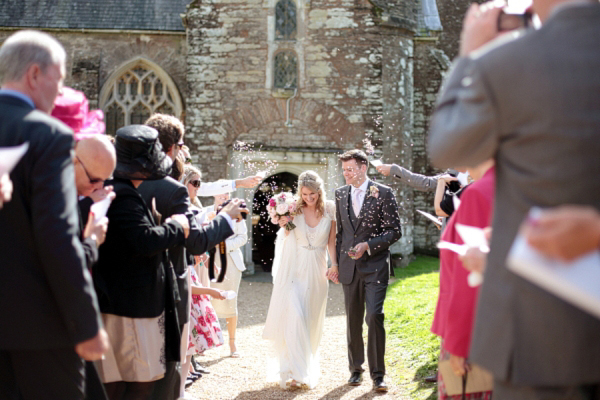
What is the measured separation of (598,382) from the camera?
1.96 m

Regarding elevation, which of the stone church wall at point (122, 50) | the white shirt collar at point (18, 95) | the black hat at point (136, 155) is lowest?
the black hat at point (136, 155)

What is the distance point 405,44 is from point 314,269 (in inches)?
409

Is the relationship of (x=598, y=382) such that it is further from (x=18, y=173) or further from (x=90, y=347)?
(x=18, y=173)

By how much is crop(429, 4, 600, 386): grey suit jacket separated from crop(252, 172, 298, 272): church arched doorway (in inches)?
529

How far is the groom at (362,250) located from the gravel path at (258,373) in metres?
0.28

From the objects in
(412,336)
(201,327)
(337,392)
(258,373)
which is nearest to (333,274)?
(337,392)

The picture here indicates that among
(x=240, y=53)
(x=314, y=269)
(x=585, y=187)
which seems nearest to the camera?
(x=585, y=187)

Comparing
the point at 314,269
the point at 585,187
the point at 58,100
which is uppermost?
the point at 58,100

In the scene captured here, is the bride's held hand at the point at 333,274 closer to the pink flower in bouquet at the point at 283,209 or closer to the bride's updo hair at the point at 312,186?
the bride's updo hair at the point at 312,186

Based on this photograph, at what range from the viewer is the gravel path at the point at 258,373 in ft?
19.7

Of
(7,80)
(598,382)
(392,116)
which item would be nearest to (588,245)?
(598,382)

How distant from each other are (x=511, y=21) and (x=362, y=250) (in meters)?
4.28

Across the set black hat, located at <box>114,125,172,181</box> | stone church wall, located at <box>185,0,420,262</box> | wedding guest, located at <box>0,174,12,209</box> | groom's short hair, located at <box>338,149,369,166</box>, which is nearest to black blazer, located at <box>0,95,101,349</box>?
wedding guest, located at <box>0,174,12,209</box>

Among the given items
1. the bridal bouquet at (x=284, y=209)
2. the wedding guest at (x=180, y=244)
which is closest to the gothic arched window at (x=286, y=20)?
the bridal bouquet at (x=284, y=209)
